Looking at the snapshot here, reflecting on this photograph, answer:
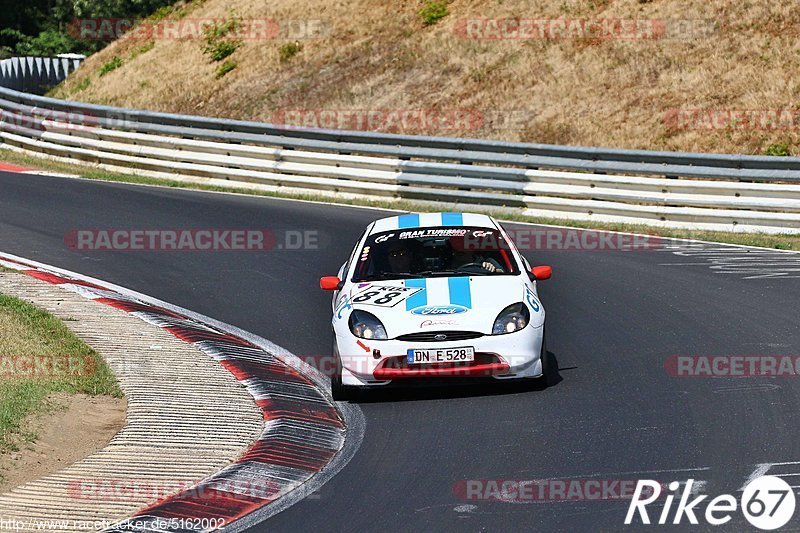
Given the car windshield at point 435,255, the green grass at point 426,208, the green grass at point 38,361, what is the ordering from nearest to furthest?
the green grass at point 38,361
the car windshield at point 435,255
the green grass at point 426,208

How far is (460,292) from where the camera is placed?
977cm

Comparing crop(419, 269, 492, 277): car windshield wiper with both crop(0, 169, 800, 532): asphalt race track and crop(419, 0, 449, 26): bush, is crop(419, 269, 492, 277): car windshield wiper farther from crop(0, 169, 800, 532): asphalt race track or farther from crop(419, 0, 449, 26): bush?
crop(419, 0, 449, 26): bush

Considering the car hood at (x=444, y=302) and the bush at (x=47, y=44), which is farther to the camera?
the bush at (x=47, y=44)

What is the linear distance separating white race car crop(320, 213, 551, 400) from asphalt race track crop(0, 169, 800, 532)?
31cm

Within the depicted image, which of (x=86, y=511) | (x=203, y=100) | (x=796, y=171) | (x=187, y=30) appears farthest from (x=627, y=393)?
(x=187, y=30)

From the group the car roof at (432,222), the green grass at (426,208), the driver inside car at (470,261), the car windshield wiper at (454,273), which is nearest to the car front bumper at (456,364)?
the car windshield wiper at (454,273)

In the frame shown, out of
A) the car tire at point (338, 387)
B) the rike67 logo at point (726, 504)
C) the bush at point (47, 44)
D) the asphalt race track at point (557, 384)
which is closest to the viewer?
the rike67 logo at point (726, 504)

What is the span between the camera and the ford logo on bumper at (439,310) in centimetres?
946

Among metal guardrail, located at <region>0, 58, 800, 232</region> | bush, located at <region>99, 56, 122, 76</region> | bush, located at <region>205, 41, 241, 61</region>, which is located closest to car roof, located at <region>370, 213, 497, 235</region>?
metal guardrail, located at <region>0, 58, 800, 232</region>

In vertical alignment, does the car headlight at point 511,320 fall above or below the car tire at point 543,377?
above

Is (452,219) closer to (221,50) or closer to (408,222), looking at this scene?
(408,222)

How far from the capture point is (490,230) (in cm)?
1073

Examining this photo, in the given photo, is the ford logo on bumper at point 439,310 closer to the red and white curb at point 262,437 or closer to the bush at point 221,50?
the red and white curb at point 262,437

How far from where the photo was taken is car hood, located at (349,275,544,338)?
30.8 ft
